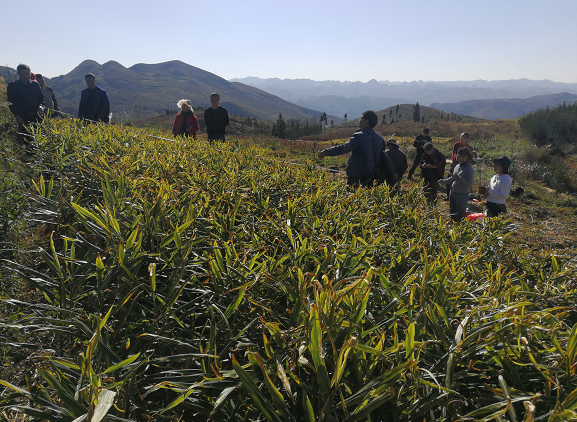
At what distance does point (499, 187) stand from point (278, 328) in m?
6.52

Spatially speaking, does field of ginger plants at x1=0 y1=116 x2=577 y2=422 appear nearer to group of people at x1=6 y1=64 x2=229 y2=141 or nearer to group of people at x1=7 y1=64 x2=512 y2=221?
group of people at x1=7 y1=64 x2=512 y2=221

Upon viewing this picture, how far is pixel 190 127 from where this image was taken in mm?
7969

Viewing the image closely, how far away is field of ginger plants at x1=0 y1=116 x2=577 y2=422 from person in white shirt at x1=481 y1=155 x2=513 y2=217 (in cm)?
424

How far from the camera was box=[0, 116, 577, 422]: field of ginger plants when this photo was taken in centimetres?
94

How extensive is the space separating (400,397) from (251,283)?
673 mm

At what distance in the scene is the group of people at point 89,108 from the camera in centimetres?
743

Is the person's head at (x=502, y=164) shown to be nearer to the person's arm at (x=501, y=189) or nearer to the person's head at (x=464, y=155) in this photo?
the person's arm at (x=501, y=189)

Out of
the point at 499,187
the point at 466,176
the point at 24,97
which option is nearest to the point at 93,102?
the point at 24,97

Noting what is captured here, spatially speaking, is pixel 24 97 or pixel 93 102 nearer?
pixel 24 97

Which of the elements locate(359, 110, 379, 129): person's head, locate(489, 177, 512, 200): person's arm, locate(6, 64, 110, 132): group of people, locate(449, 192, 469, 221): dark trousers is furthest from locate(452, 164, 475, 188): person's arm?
locate(6, 64, 110, 132): group of people

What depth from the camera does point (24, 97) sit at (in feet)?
24.6

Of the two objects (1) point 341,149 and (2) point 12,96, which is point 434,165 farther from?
(2) point 12,96

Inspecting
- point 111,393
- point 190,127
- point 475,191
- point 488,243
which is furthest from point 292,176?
point 475,191

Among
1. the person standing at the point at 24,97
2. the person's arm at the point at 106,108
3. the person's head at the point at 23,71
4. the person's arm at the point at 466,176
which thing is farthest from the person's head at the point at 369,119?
the person's head at the point at 23,71
